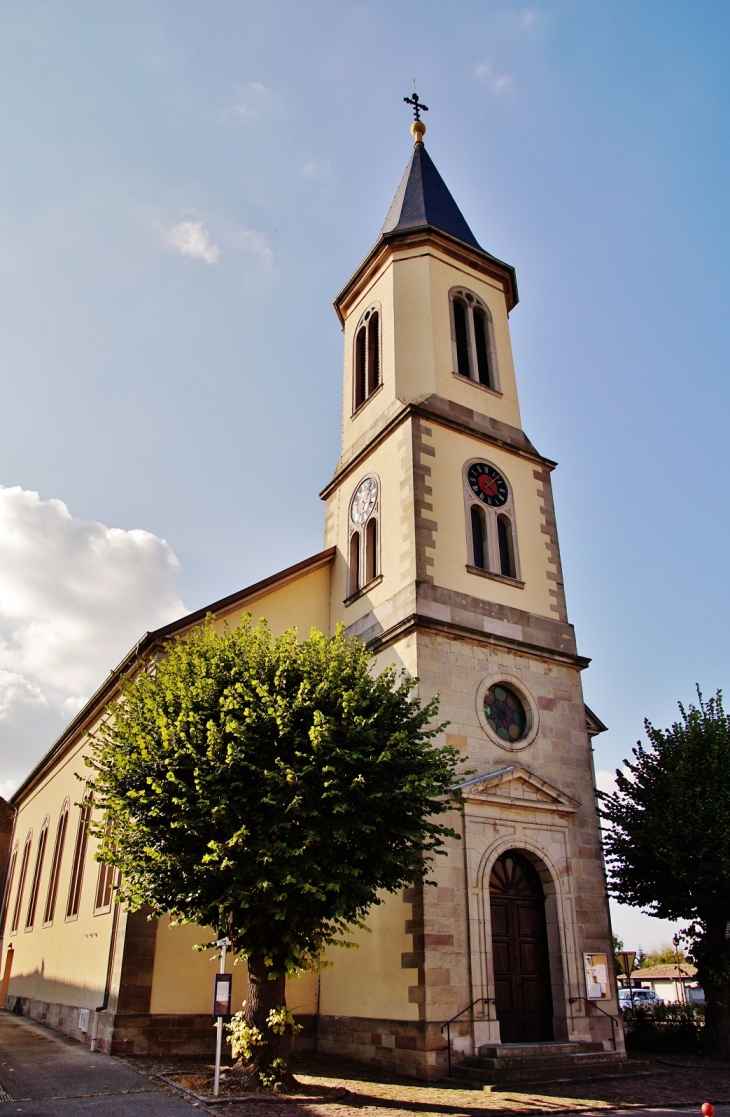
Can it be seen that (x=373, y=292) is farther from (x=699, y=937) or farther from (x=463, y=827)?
(x=699, y=937)

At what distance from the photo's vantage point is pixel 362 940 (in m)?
15.5

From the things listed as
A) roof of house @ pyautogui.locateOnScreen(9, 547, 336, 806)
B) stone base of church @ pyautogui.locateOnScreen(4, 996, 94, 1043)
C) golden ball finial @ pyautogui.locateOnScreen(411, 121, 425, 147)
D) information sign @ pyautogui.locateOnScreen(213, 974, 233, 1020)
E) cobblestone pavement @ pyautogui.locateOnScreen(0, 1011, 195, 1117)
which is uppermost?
golden ball finial @ pyautogui.locateOnScreen(411, 121, 425, 147)

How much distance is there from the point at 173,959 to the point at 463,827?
19.8ft

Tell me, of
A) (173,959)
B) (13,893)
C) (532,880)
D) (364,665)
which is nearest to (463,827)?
(532,880)

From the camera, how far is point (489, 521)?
1936 centimetres

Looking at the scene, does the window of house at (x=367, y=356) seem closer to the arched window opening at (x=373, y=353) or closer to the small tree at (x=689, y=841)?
the arched window opening at (x=373, y=353)

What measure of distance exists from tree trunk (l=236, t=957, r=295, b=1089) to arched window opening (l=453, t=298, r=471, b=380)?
14843 millimetres

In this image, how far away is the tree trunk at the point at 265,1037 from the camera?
11.7m

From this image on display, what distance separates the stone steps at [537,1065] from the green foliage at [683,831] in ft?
10.8

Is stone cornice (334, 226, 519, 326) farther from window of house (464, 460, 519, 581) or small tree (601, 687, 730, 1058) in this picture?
small tree (601, 687, 730, 1058)

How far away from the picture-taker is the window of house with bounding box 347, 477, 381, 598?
768 inches

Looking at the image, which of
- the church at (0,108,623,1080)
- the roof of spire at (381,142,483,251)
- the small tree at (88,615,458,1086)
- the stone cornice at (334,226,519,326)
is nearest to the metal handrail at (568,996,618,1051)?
the church at (0,108,623,1080)

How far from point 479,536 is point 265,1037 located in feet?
36.9

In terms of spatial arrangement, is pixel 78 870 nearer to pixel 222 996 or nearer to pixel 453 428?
pixel 222 996
